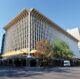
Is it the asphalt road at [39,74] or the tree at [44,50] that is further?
the tree at [44,50]

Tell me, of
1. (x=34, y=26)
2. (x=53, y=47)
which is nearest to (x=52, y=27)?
(x=34, y=26)

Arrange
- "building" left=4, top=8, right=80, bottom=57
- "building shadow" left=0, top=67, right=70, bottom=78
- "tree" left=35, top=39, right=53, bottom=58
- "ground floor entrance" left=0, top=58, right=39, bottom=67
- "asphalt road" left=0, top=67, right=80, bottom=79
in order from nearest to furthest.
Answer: "asphalt road" left=0, top=67, right=80, bottom=79 → "building shadow" left=0, top=67, right=70, bottom=78 → "tree" left=35, top=39, right=53, bottom=58 → "ground floor entrance" left=0, top=58, right=39, bottom=67 → "building" left=4, top=8, right=80, bottom=57

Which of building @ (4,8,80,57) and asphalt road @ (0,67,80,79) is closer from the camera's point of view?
asphalt road @ (0,67,80,79)

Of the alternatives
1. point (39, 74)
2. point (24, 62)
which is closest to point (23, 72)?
point (39, 74)

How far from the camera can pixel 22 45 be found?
147ft

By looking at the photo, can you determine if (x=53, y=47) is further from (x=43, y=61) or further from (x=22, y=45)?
(x=22, y=45)

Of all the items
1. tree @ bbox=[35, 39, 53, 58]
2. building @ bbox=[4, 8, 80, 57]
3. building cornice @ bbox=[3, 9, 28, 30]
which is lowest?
tree @ bbox=[35, 39, 53, 58]

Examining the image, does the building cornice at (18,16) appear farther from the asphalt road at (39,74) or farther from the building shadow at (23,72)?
the asphalt road at (39,74)

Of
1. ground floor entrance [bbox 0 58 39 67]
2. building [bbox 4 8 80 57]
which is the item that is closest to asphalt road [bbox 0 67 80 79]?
ground floor entrance [bbox 0 58 39 67]

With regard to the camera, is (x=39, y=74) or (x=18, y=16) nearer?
(x=39, y=74)

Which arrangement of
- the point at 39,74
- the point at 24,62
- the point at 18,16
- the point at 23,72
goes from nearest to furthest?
the point at 39,74 < the point at 23,72 < the point at 24,62 < the point at 18,16

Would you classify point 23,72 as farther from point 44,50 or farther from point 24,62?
point 24,62

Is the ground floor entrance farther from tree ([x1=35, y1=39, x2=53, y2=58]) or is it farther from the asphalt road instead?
the asphalt road

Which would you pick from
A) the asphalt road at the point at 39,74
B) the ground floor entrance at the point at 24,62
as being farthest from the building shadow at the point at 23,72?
the ground floor entrance at the point at 24,62
